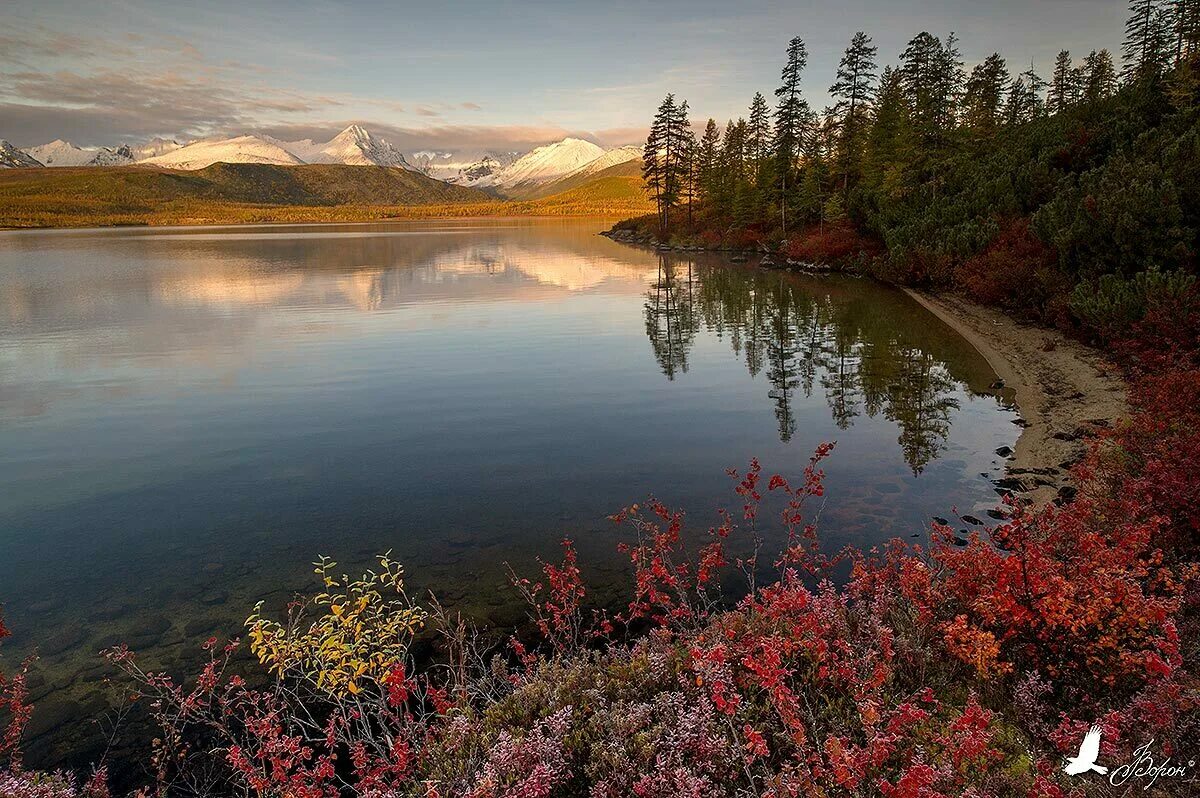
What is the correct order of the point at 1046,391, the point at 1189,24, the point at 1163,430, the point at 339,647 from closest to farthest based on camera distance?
1. the point at 339,647
2. the point at 1163,430
3. the point at 1046,391
4. the point at 1189,24

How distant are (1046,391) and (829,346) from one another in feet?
28.9

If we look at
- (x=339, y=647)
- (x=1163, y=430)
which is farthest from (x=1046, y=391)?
(x=339, y=647)

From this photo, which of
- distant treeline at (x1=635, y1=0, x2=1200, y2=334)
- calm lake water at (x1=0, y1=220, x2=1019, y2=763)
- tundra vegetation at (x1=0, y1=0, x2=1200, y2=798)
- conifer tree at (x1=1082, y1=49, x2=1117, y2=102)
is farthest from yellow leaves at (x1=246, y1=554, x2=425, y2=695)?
conifer tree at (x1=1082, y1=49, x2=1117, y2=102)

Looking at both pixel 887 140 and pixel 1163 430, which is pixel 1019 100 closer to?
pixel 887 140

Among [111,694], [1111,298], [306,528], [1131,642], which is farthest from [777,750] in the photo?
[1111,298]

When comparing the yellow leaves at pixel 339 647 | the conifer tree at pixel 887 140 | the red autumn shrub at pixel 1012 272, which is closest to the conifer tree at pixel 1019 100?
the conifer tree at pixel 887 140

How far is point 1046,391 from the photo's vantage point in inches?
729

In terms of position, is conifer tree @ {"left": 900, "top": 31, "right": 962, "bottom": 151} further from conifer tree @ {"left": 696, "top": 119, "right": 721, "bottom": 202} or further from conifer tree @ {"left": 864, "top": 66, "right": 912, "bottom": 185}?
conifer tree @ {"left": 696, "top": 119, "right": 721, "bottom": 202}

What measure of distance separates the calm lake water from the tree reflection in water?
0.17 meters

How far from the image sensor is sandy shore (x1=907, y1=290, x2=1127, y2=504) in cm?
1348

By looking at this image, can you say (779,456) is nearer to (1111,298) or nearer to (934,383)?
(934,383)

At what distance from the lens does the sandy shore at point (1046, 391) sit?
44.2ft

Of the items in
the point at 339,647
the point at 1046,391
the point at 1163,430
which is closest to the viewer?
the point at 339,647

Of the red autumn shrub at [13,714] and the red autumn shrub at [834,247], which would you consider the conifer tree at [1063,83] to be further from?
the red autumn shrub at [13,714]
